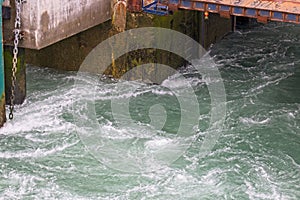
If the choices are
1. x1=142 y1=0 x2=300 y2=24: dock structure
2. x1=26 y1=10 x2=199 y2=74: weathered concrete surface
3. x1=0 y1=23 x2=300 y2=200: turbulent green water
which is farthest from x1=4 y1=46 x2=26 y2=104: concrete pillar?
x1=142 y1=0 x2=300 y2=24: dock structure

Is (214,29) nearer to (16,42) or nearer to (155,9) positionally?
(155,9)

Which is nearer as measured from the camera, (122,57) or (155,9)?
(155,9)

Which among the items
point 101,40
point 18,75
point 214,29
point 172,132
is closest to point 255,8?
point 172,132

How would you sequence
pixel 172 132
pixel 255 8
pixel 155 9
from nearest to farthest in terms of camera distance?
pixel 255 8 < pixel 172 132 < pixel 155 9

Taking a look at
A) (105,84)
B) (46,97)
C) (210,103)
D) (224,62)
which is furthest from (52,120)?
(224,62)

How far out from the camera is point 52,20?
65.4 feet

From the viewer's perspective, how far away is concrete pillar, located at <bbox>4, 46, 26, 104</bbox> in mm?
20156

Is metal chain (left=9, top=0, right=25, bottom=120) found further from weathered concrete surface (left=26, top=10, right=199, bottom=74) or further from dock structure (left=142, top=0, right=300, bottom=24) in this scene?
dock structure (left=142, top=0, right=300, bottom=24)

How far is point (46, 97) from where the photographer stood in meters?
21.5

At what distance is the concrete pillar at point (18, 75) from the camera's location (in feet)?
66.1

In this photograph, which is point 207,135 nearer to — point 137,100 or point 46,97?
point 137,100

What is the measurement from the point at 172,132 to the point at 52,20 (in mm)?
4403

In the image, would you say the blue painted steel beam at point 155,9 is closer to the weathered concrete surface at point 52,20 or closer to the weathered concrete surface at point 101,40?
the weathered concrete surface at point 101,40

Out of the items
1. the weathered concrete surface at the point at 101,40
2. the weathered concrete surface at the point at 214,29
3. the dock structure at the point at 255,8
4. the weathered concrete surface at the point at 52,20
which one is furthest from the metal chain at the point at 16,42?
the weathered concrete surface at the point at 214,29
